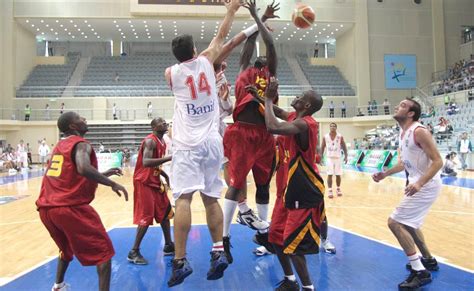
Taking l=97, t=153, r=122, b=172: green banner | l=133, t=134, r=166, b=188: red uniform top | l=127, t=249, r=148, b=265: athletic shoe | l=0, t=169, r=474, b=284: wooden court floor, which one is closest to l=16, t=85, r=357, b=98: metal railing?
l=97, t=153, r=122, b=172: green banner

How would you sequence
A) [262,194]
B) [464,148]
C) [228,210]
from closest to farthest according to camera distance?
1. [228,210]
2. [262,194]
3. [464,148]

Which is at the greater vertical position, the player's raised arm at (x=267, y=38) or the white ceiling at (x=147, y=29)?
the white ceiling at (x=147, y=29)

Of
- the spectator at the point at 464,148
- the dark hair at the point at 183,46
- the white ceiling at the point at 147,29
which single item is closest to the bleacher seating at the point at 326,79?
the white ceiling at the point at 147,29

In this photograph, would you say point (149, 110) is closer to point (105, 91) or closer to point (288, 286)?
point (105, 91)

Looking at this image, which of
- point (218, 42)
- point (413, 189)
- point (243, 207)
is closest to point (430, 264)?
point (413, 189)

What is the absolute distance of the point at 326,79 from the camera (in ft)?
108

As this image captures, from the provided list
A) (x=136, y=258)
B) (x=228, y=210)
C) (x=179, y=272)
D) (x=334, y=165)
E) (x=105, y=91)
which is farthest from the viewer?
(x=105, y=91)

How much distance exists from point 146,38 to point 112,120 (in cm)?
1032

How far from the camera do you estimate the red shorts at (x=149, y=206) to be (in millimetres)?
4926

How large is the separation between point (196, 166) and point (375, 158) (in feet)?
60.3

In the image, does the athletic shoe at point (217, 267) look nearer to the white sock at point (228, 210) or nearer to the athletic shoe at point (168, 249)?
the white sock at point (228, 210)

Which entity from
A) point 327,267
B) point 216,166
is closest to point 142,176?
point 216,166

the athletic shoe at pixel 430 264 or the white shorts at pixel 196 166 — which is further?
the athletic shoe at pixel 430 264

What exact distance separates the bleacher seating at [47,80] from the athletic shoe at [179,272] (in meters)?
29.5
